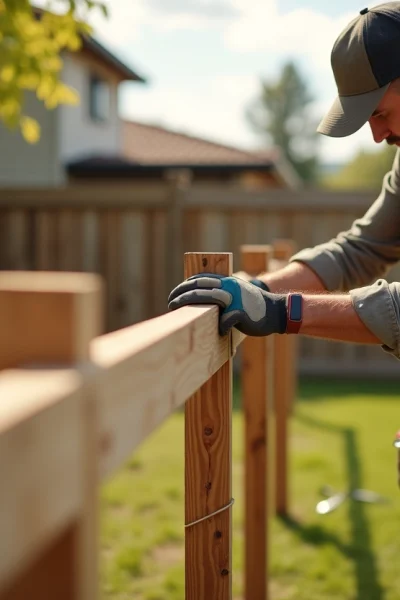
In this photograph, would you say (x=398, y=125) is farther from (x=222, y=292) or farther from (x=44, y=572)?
(x=44, y=572)

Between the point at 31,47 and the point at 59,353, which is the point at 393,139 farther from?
the point at 31,47

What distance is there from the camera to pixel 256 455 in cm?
340

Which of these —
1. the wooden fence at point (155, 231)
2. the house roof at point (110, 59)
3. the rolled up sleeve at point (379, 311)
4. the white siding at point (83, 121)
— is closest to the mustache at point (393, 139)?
the rolled up sleeve at point (379, 311)

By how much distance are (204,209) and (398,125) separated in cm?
598

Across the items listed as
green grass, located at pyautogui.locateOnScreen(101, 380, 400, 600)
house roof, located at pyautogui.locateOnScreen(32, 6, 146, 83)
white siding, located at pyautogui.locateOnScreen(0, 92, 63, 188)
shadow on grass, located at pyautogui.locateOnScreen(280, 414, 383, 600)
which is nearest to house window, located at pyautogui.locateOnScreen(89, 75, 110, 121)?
house roof, located at pyautogui.locateOnScreen(32, 6, 146, 83)

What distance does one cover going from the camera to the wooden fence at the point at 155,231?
845cm

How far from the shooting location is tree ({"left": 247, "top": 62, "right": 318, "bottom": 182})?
196ft

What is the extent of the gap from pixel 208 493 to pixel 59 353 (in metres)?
1.23

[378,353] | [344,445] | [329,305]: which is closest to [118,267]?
[378,353]

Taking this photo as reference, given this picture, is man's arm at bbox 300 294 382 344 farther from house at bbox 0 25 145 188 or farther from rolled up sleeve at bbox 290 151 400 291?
house at bbox 0 25 145 188

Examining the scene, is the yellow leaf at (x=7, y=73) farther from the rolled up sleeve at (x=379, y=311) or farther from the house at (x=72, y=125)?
the house at (x=72, y=125)

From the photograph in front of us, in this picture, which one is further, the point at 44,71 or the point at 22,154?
the point at 22,154

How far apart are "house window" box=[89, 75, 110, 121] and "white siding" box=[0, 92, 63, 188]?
2475 mm

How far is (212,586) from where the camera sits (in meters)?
2.00
